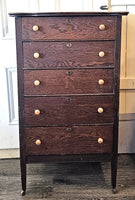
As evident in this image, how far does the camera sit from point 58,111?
1.53 meters

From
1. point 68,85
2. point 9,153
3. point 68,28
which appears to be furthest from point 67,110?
point 9,153

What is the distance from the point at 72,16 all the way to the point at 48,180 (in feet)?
3.97

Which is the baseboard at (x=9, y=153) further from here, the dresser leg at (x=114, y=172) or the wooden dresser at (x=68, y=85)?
the dresser leg at (x=114, y=172)

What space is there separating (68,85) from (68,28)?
0.35 metres

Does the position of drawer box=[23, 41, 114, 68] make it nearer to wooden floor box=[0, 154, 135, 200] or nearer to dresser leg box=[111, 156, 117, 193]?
dresser leg box=[111, 156, 117, 193]

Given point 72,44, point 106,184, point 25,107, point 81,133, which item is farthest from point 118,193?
point 72,44

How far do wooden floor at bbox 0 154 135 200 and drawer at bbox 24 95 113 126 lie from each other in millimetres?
520

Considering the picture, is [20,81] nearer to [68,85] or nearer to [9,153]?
[68,85]

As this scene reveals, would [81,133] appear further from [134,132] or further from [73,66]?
[134,132]

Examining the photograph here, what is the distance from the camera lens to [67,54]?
4.77ft

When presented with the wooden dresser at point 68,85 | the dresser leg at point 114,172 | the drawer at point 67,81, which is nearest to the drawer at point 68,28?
the wooden dresser at point 68,85

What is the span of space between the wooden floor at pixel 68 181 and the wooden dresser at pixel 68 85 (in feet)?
0.58

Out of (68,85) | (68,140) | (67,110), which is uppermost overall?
(68,85)

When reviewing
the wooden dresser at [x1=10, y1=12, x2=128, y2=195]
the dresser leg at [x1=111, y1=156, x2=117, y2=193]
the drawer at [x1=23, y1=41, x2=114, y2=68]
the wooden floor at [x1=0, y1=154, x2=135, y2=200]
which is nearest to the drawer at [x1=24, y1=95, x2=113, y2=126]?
the wooden dresser at [x1=10, y1=12, x2=128, y2=195]
